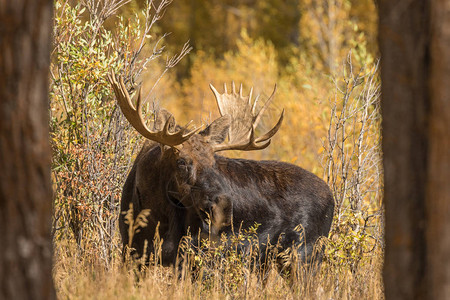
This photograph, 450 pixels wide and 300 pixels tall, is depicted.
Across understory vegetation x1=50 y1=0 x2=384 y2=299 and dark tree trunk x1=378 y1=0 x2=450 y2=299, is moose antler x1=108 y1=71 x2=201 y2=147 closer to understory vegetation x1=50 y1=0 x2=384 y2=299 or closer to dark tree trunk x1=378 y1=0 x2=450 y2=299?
understory vegetation x1=50 y1=0 x2=384 y2=299

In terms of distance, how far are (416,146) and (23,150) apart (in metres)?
1.67

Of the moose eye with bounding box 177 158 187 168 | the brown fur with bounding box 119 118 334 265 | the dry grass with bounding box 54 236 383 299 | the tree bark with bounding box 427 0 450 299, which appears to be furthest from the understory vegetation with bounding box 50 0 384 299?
the tree bark with bounding box 427 0 450 299

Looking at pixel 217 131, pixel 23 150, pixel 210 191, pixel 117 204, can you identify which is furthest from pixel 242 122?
pixel 23 150

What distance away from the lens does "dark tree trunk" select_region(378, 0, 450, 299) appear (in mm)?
2928

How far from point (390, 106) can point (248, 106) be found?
14.0 ft

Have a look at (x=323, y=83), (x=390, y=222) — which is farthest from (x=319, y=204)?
(x=323, y=83)

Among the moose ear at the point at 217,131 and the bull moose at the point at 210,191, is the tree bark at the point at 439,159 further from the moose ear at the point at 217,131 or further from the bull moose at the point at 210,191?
the moose ear at the point at 217,131

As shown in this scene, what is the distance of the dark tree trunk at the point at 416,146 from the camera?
9.61 feet

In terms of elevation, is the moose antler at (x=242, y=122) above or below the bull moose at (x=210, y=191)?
above

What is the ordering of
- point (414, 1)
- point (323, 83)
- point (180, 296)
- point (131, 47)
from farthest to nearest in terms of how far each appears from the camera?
point (323, 83)
point (131, 47)
point (180, 296)
point (414, 1)

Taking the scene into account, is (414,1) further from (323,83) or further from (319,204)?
(323,83)

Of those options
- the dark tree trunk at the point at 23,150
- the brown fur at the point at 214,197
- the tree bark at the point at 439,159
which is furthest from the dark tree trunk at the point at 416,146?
the brown fur at the point at 214,197

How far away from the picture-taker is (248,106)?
733 cm

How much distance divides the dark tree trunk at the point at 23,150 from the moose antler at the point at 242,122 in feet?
12.4
